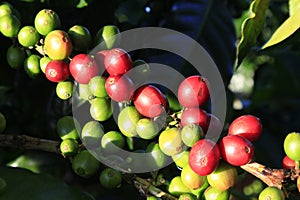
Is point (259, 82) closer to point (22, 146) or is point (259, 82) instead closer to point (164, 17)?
point (164, 17)

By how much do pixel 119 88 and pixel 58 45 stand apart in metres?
0.12

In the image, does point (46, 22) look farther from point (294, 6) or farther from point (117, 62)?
point (294, 6)

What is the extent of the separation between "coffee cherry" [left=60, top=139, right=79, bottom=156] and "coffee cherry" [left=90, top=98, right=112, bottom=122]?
5 centimetres

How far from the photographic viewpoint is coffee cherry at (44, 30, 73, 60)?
83cm

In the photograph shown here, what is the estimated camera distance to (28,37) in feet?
2.93

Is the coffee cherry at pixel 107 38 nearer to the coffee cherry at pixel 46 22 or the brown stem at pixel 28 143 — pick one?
the coffee cherry at pixel 46 22

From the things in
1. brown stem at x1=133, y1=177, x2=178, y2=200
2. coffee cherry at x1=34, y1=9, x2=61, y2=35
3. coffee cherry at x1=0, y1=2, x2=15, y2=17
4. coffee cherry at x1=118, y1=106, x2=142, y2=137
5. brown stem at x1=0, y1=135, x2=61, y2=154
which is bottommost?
brown stem at x1=133, y1=177, x2=178, y2=200

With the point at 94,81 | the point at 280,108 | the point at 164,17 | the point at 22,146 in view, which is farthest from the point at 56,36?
the point at 280,108

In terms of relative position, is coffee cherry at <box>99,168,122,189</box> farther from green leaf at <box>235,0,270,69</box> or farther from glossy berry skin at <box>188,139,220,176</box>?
green leaf at <box>235,0,270,69</box>

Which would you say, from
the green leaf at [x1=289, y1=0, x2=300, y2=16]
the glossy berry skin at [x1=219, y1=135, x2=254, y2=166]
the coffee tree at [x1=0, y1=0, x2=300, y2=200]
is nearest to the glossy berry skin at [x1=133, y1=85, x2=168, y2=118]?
the coffee tree at [x1=0, y1=0, x2=300, y2=200]

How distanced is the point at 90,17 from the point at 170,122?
46cm

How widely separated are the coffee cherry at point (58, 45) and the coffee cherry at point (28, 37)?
0.04 m

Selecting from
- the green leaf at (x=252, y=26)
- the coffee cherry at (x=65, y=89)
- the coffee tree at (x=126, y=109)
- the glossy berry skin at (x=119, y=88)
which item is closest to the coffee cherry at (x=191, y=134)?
the coffee tree at (x=126, y=109)

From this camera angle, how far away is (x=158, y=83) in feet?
3.30
